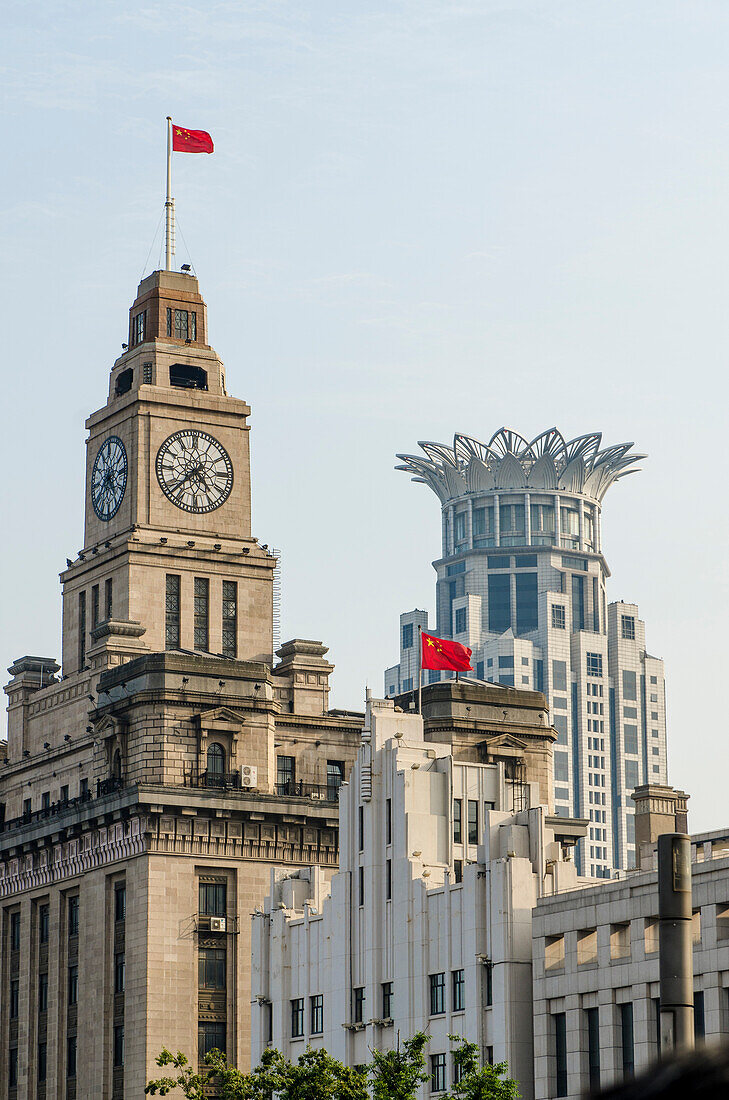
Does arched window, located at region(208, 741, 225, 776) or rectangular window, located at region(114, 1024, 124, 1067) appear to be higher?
arched window, located at region(208, 741, 225, 776)

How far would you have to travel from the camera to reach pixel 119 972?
108 meters

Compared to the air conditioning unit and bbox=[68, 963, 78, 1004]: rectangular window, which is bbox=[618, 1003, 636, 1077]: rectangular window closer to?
the air conditioning unit

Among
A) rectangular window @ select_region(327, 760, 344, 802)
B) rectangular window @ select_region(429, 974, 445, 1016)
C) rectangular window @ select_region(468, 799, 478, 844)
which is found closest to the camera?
rectangular window @ select_region(429, 974, 445, 1016)

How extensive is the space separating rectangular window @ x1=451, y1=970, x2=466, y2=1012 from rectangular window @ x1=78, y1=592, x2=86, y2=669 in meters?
48.1

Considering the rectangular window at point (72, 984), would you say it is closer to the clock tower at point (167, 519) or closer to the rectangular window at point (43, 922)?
the rectangular window at point (43, 922)

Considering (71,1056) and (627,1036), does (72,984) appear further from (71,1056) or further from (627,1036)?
(627,1036)

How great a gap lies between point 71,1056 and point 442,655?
32228mm

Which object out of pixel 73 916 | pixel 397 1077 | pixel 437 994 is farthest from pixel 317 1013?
pixel 73 916

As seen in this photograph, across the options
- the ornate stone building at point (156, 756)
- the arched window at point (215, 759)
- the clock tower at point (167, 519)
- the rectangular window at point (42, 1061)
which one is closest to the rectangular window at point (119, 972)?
the ornate stone building at point (156, 756)

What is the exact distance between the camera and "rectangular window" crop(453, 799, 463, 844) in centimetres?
8700

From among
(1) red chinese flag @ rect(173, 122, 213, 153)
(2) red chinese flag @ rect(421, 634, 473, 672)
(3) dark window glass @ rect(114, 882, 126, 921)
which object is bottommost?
(3) dark window glass @ rect(114, 882, 126, 921)

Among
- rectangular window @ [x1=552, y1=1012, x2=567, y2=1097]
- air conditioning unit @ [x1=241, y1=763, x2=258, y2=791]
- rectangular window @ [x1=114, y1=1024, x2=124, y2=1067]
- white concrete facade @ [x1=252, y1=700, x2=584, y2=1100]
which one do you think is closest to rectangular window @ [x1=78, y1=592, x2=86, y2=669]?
air conditioning unit @ [x1=241, y1=763, x2=258, y2=791]

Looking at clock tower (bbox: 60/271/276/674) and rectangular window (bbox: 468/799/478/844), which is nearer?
rectangular window (bbox: 468/799/478/844)

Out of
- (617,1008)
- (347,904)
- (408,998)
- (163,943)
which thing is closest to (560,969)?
(617,1008)
